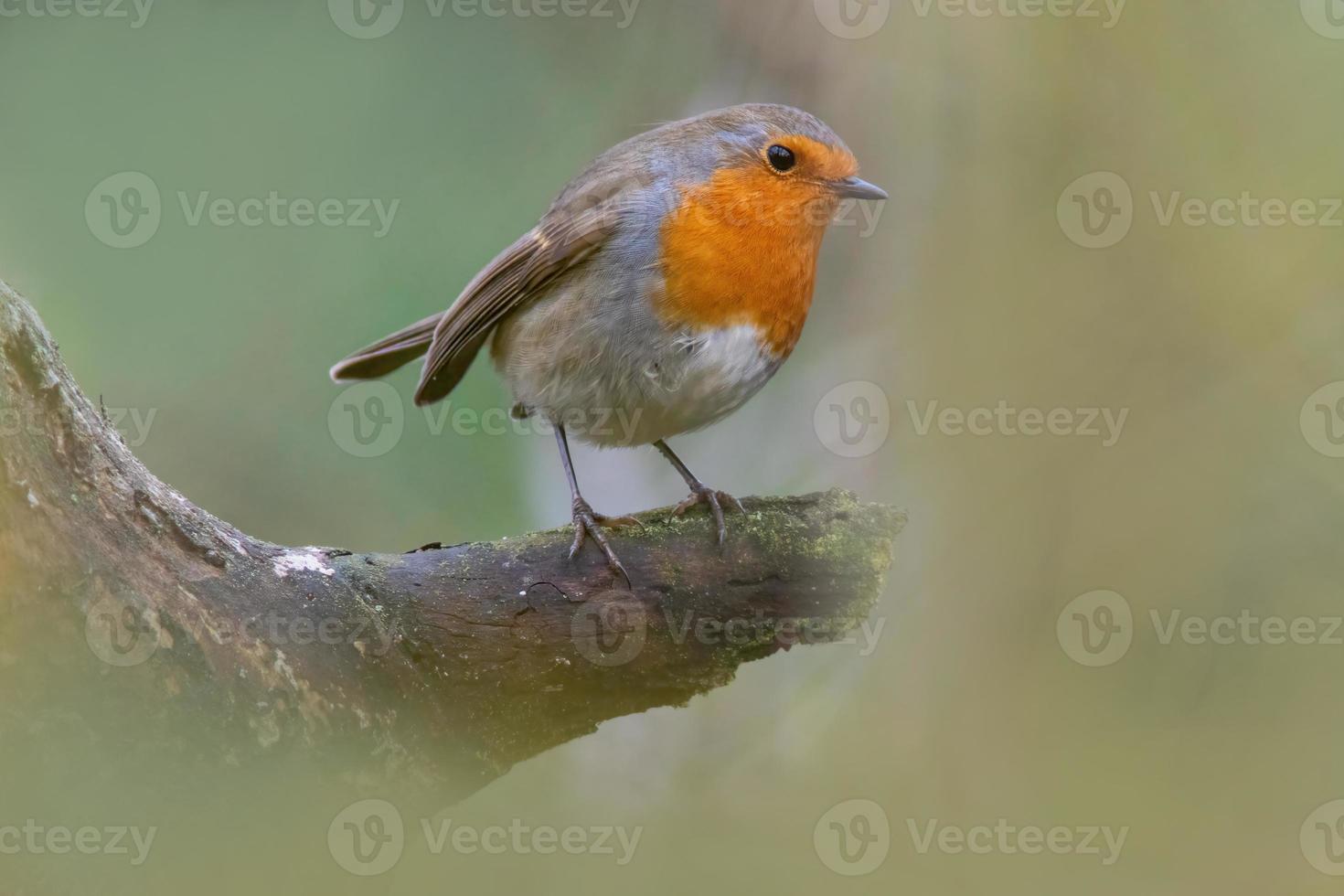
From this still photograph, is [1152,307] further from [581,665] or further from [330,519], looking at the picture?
[330,519]

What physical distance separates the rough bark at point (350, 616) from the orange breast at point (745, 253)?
57 centimetres

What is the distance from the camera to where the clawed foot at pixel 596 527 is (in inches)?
115

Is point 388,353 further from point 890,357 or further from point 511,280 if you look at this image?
point 890,357

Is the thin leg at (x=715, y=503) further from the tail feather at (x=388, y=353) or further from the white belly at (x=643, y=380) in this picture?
the tail feather at (x=388, y=353)

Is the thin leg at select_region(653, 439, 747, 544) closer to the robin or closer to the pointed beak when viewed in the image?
the robin

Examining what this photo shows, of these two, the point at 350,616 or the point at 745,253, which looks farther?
the point at 745,253

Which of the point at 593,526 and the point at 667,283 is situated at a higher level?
the point at 667,283

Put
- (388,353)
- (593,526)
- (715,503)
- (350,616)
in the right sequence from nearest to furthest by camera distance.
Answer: (350,616) → (593,526) → (715,503) → (388,353)

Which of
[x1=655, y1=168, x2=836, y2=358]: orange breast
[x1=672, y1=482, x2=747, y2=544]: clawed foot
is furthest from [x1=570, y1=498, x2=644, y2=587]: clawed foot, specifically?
[x1=655, y1=168, x2=836, y2=358]: orange breast

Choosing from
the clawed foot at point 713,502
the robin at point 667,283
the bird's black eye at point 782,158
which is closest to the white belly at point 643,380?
the robin at point 667,283

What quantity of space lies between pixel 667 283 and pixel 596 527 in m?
0.75

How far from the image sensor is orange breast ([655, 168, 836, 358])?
3270 mm

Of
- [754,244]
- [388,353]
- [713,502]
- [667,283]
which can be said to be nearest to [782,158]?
[754,244]

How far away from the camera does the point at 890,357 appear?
4.06m
